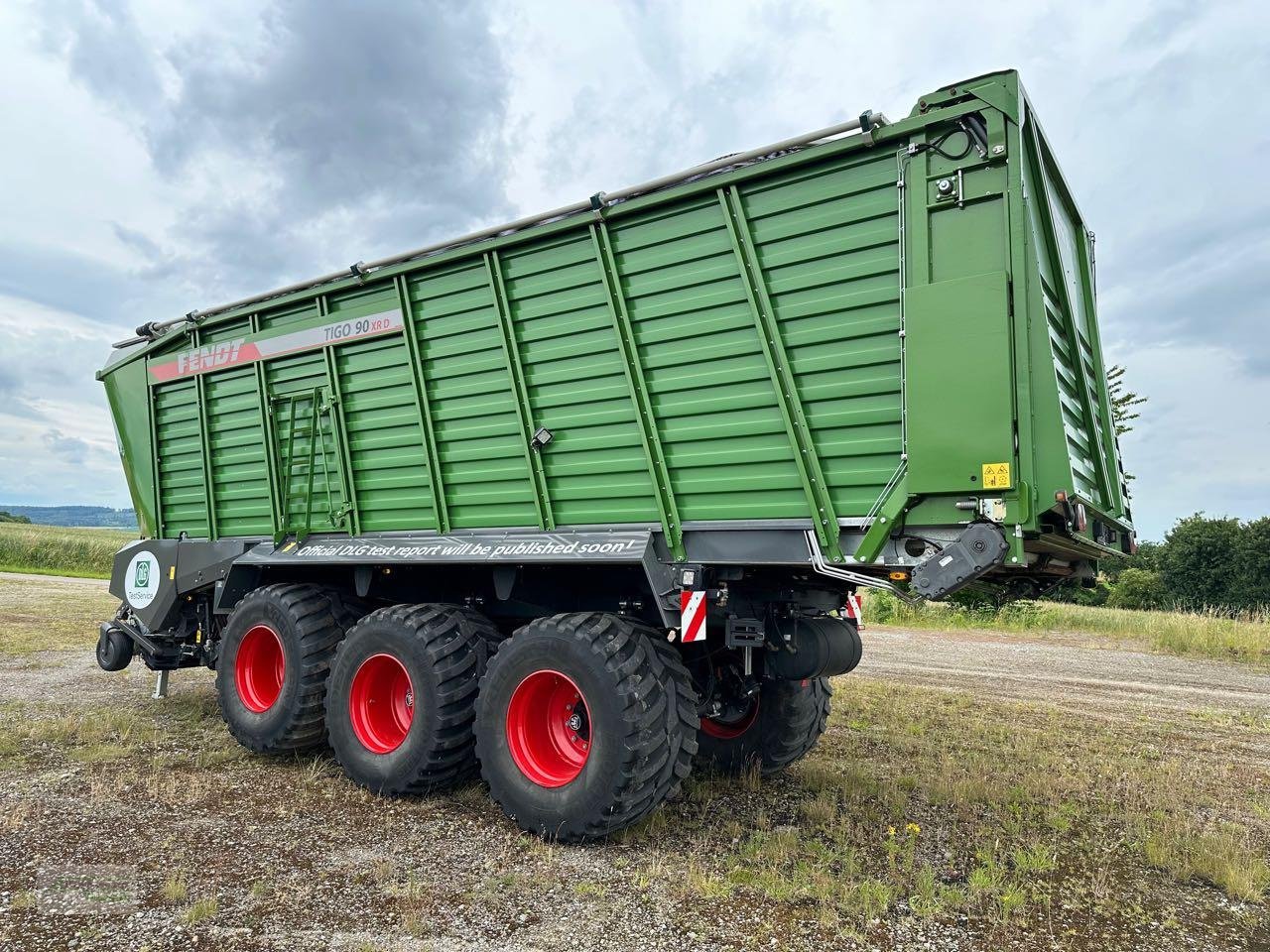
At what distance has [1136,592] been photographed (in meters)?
44.0

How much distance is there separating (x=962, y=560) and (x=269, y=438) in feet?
18.0

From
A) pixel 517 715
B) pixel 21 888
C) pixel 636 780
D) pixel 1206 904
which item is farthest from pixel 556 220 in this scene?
pixel 1206 904

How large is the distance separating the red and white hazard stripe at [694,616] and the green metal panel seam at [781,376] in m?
0.74

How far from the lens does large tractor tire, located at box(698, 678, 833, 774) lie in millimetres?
5871

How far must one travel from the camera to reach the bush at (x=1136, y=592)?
43.8 m

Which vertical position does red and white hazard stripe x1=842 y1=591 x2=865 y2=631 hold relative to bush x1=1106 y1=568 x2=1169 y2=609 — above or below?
above

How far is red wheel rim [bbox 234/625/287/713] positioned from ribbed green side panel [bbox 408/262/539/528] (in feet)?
6.71

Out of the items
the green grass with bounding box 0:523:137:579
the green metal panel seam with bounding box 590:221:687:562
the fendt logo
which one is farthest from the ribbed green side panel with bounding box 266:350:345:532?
the green grass with bounding box 0:523:137:579

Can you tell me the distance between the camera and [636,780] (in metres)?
4.38

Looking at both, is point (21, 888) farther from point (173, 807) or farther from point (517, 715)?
point (517, 715)

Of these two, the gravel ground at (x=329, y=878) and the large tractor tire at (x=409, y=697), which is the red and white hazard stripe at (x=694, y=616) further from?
the large tractor tire at (x=409, y=697)

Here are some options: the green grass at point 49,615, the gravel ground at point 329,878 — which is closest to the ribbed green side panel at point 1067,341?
the gravel ground at point 329,878

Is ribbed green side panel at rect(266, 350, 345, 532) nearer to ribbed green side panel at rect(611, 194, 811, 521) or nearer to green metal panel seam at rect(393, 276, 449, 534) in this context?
green metal panel seam at rect(393, 276, 449, 534)

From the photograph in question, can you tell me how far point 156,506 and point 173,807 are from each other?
12.6 feet
